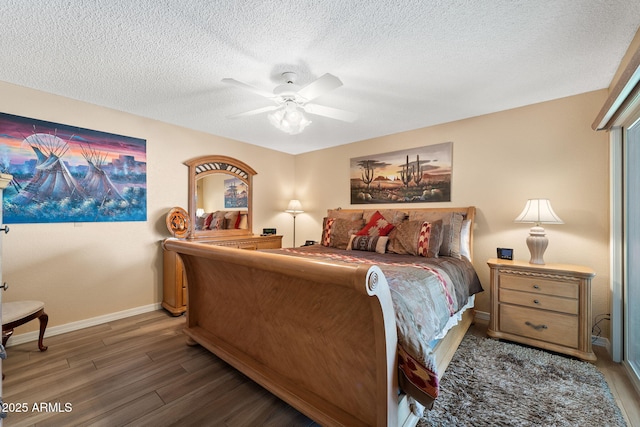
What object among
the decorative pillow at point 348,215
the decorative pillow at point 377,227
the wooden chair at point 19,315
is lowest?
the wooden chair at point 19,315

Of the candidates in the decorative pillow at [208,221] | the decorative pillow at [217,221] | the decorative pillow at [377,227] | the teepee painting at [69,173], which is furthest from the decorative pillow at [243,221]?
the decorative pillow at [377,227]

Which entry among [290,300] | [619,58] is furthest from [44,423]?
[619,58]

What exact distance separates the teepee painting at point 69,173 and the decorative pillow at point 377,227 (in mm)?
2717

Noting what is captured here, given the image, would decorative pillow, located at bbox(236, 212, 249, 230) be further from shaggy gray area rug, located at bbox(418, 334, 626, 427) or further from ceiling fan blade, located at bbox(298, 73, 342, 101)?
shaggy gray area rug, located at bbox(418, 334, 626, 427)

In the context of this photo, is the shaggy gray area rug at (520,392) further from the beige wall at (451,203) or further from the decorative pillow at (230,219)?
the decorative pillow at (230,219)

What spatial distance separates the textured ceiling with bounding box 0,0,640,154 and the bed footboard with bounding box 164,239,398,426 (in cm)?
143

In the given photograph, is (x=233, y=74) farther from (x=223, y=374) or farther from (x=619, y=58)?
(x=619, y=58)

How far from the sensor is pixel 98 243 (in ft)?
9.25

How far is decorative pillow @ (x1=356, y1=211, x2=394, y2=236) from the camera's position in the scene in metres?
3.02

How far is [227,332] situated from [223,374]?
0.28 meters

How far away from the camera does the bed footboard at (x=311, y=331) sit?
1.11 meters

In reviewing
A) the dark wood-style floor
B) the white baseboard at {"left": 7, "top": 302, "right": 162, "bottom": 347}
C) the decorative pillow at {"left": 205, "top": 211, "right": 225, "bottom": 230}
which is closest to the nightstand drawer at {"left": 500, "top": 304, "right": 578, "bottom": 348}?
the dark wood-style floor

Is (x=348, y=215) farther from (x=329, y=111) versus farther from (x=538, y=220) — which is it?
(x=538, y=220)

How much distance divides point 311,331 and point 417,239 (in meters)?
1.65
